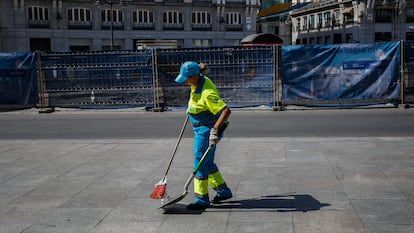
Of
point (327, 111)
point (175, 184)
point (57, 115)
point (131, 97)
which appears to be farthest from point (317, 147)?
point (57, 115)

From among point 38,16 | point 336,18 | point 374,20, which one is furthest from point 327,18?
point 38,16

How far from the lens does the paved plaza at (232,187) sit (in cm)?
516

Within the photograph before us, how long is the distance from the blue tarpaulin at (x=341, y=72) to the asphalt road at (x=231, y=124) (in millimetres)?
661

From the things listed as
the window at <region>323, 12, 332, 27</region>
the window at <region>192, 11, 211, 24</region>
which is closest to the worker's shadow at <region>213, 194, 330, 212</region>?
the window at <region>192, 11, 211, 24</region>

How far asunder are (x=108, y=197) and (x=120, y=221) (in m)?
1.02

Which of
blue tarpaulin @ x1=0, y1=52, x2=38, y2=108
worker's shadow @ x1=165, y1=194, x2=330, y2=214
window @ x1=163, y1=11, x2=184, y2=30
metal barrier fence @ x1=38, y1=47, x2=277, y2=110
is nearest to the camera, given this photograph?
worker's shadow @ x1=165, y1=194, x2=330, y2=214

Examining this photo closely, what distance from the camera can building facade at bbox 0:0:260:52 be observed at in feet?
175

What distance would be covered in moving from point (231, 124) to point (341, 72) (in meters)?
4.83

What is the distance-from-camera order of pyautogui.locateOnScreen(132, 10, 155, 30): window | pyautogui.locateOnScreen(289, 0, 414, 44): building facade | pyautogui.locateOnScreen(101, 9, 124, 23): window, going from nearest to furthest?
pyautogui.locateOnScreen(101, 9, 124, 23): window
pyautogui.locateOnScreen(132, 10, 155, 30): window
pyautogui.locateOnScreen(289, 0, 414, 44): building facade

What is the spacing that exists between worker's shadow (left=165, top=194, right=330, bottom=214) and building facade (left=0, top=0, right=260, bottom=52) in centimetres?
4795

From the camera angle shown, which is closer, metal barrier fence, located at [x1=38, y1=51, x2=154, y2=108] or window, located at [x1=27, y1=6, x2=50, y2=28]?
metal barrier fence, located at [x1=38, y1=51, x2=154, y2=108]

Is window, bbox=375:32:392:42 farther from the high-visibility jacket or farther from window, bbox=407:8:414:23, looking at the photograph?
the high-visibility jacket

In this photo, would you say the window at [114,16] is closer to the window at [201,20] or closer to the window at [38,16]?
the window at [38,16]

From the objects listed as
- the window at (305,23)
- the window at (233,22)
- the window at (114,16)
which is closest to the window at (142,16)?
the window at (114,16)
